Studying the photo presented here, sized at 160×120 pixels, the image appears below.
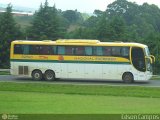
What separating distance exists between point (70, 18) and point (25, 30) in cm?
4724

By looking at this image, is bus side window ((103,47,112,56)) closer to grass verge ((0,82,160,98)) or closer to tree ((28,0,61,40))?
grass verge ((0,82,160,98))

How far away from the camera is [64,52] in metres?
33.0

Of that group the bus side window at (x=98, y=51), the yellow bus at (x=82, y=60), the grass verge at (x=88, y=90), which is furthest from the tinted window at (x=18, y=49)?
the grass verge at (x=88, y=90)

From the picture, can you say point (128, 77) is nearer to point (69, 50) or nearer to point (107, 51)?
point (107, 51)

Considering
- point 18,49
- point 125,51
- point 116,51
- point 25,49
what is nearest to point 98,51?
point 116,51

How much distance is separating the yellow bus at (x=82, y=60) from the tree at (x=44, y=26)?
49.2ft

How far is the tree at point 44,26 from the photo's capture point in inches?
1946

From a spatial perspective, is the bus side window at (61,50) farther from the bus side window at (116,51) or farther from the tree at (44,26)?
the tree at (44,26)

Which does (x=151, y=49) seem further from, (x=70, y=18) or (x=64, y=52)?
(x=70, y=18)

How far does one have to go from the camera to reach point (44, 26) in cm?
5000

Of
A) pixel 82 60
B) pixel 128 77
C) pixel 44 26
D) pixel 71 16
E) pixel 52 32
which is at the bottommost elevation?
pixel 128 77

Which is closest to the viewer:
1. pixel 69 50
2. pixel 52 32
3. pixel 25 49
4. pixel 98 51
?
pixel 98 51

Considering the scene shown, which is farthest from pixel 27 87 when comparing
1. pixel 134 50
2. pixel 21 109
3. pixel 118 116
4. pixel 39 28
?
pixel 39 28

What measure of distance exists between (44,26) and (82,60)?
59.6 ft
